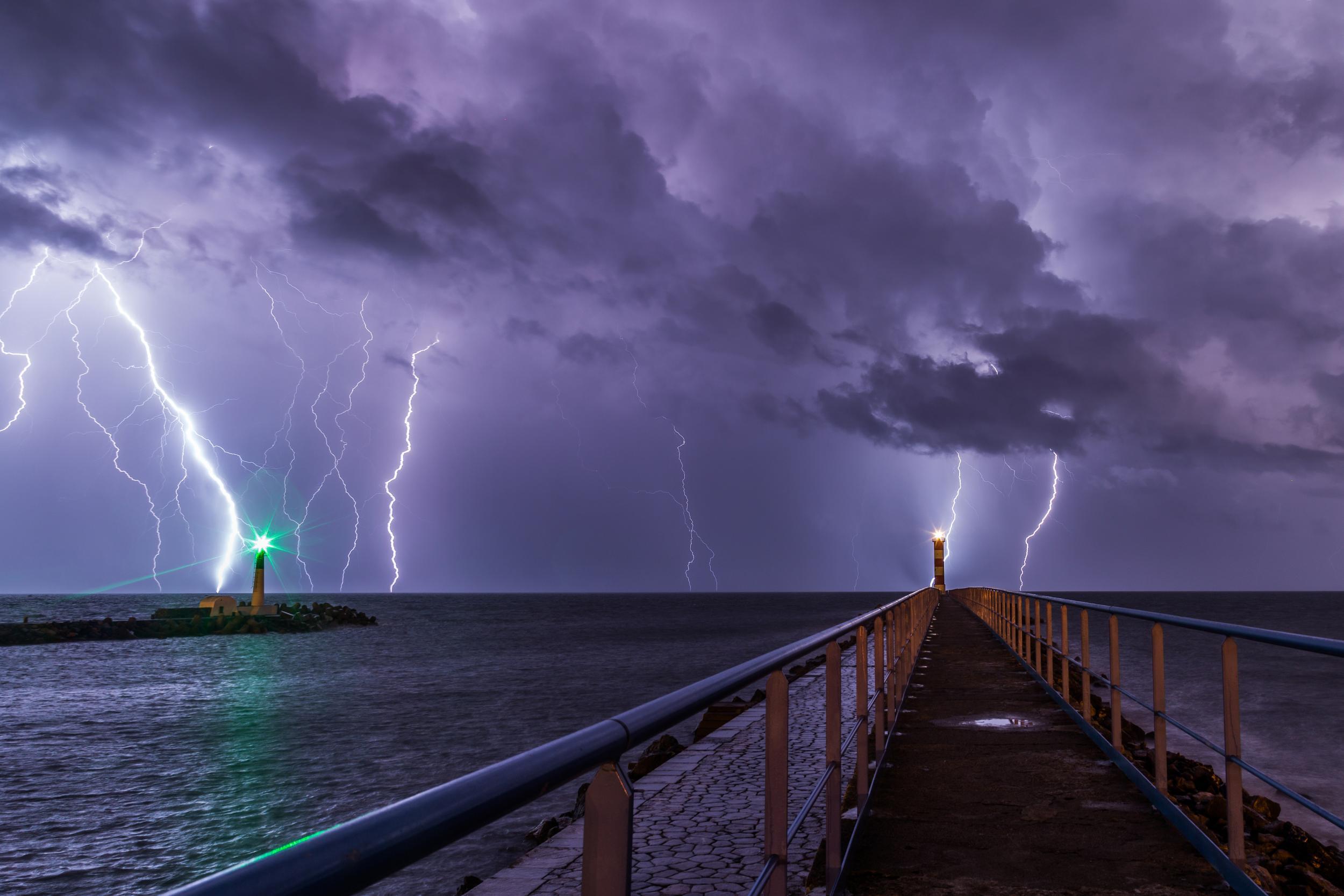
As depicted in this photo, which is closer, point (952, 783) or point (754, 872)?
point (754, 872)

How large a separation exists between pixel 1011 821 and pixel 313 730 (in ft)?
59.3

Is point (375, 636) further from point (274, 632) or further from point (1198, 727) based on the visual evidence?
point (1198, 727)

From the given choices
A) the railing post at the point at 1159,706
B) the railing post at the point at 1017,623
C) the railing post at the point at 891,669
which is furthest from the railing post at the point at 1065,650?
the railing post at the point at 1017,623

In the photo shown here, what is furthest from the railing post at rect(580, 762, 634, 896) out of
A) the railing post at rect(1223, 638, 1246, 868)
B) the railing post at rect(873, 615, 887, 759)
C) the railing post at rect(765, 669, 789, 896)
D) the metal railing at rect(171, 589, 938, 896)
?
the railing post at rect(873, 615, 887, 759)

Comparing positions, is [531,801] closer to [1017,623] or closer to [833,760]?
[833,760]

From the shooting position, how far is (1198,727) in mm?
19000

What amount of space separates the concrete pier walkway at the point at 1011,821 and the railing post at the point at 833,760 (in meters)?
0.36

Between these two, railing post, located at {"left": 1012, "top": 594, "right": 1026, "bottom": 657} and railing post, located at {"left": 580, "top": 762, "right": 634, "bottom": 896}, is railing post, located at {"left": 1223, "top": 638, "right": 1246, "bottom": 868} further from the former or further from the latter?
railing post, located at {"left": 1012, "top": 594, "right": 1026, "bottom": 657}

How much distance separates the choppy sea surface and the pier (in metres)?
3.82

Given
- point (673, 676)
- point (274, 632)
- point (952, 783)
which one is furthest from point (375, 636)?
point (952, 783)

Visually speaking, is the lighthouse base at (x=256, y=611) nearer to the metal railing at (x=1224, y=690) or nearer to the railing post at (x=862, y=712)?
the metal railing at (x=1224, y=690)

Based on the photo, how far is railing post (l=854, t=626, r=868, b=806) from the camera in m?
4.40

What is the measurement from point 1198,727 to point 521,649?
29659 millimetres

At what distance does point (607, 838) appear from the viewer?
120 centimetres
